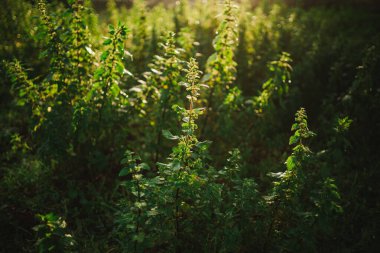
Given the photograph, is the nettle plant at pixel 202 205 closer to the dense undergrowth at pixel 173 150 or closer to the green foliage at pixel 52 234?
the dense undergrowth at pixel 173 150

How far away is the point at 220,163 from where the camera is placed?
4051 millimetres

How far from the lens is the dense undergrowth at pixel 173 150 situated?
231 cm

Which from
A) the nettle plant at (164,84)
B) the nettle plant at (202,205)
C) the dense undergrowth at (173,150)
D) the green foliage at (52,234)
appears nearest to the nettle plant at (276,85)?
the dense undergrowth at (173,150)

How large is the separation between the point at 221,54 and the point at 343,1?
981 cm

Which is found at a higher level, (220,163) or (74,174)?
(220,163)

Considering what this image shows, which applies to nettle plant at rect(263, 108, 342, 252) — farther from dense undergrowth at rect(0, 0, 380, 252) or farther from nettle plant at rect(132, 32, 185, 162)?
nettle plant at rect(132, 32, 185, 162)

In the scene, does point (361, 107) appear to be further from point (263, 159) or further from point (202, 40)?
point (202, 40)

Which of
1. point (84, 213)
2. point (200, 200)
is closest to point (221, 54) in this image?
point (200, 200)

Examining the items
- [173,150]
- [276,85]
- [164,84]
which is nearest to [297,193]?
[173,150]

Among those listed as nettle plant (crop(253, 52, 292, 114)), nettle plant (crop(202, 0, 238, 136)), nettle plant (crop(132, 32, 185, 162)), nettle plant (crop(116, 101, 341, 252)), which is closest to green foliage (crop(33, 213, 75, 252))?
nettle plant (crop(116, 101, 341, 252))

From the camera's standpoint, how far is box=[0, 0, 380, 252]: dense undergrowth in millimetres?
2314

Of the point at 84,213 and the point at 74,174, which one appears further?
the point at 74,174

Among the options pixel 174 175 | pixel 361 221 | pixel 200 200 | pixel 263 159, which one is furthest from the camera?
pixel 263 159

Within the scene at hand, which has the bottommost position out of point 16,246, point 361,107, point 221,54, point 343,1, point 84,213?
point 16,246
